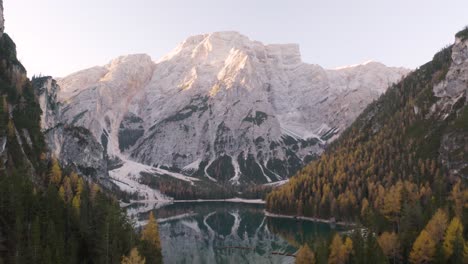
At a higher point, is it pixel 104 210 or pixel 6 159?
pixel 6 159

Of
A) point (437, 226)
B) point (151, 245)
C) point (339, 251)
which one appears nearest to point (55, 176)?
point (151, 245)

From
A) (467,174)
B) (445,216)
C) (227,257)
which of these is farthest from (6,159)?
(467,174)

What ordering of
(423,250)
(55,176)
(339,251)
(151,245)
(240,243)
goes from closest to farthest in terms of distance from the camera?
1. (339,251)
2. (423,250)
3. (151,245)
4. (55,176)
5. (240,243)

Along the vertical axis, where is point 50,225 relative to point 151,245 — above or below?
above

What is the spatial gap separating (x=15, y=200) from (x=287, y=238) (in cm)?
10032

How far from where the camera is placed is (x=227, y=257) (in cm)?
13525

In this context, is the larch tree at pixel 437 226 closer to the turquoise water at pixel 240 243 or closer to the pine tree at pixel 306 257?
the turquoise water at pixel 240 243

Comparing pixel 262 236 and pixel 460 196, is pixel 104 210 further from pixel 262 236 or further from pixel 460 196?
pixel 460 196

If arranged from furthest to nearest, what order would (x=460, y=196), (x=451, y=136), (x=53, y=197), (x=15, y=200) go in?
1. (x=451, y=136)
2. (x=460, y=196)
3. (x=53, y=197)
4. (x=15, y=200)

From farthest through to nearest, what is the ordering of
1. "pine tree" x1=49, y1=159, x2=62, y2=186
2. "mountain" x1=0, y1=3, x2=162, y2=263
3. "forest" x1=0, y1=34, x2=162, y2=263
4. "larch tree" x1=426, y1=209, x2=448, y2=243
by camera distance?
"pine tree" x1=49, y1=159, x2=62, y2=186 < "larch tree" x1=426, y1=209, x2=448, y2=243 < "mountain" x1=0, y1=3, x2=162, y2=263 < "forest" x1=0, y1=34, x2=162, y2=263

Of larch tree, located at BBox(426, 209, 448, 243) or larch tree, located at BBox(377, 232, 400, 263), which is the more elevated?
larch tree, located at BBox(426, 209, 448, 243)

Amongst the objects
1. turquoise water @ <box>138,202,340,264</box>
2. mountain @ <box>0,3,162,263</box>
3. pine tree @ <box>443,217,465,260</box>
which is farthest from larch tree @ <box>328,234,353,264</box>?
mountain @ <box>0,3,162,263</box>

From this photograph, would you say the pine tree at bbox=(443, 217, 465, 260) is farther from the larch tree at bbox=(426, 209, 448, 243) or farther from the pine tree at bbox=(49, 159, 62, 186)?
the pine tree at bbox=(49, 159, 62, 186)

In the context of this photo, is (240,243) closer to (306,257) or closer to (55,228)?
(306,257)
